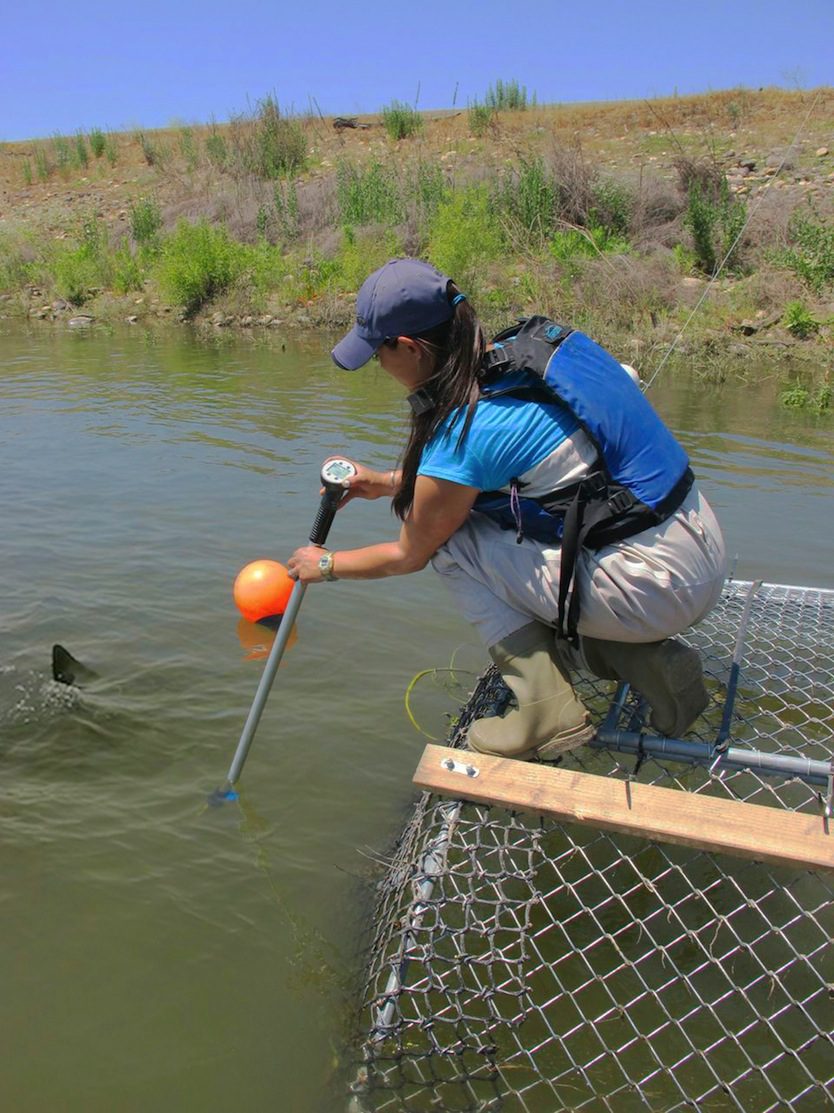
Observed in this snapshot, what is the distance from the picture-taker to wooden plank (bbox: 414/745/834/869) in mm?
2158

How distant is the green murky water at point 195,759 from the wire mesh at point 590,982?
0.87 ft

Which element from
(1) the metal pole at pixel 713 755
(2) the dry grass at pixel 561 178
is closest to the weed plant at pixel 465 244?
(2) the dry grass at pixel 561 178

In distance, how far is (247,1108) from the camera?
2234 millimetres

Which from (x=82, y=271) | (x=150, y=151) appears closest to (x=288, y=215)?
(x=82, y=271)

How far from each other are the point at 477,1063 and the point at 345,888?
820 mm

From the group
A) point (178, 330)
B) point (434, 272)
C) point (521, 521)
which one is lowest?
point (178, 330)

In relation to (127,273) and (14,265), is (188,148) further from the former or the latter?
(127,273)

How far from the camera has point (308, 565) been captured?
3176mm

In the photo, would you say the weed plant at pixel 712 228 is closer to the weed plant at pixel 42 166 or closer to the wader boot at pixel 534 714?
the wader boot at pixel 534 714

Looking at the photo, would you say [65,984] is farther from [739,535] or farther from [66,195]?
[66,195]

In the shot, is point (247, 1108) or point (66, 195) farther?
point (66, 195)

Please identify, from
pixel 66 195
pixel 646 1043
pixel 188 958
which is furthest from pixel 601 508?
pixel 66 195

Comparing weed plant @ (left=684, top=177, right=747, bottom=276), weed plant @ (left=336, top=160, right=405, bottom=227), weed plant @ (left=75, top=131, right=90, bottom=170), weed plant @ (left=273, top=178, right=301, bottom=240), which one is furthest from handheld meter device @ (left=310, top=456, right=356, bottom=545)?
weed plant @ (left=75, top=131, right=90, bottom=170)

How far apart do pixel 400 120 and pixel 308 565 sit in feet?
98.9
